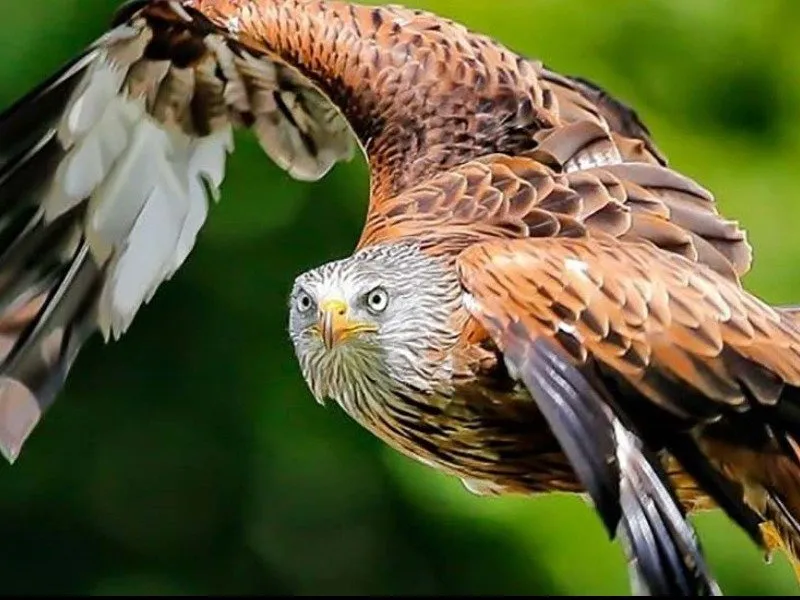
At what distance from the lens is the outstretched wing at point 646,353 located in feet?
8.46

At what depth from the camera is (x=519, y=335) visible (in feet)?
8.61

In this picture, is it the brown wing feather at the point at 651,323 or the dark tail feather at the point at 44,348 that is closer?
the brown wing feather at the point at 651,323

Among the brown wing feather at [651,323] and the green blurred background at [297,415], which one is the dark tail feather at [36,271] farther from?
the green blurred background at [297,415]

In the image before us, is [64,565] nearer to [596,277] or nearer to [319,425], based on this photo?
[319,425]

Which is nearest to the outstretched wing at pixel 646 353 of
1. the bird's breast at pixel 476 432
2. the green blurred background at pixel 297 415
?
the bird's breast at pixel 476 432

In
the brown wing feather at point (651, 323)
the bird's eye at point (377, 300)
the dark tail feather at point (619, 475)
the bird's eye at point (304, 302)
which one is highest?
the brown wing feather at point (651, 323)

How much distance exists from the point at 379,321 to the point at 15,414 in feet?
1.99

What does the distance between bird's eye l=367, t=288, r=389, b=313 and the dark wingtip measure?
23.2 inches

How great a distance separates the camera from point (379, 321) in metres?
2.88

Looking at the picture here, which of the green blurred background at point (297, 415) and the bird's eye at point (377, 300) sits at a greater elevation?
the bird's eye at point (377, 300)

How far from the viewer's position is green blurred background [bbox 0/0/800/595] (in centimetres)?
472

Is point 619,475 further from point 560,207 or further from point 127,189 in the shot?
point 127,189

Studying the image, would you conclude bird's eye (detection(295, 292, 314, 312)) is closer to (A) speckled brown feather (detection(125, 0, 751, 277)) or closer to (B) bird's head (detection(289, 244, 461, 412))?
(B) bird's head (detection(289, 244, 461, 412))

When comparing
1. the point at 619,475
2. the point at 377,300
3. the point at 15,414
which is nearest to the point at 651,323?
the point at 619,475
